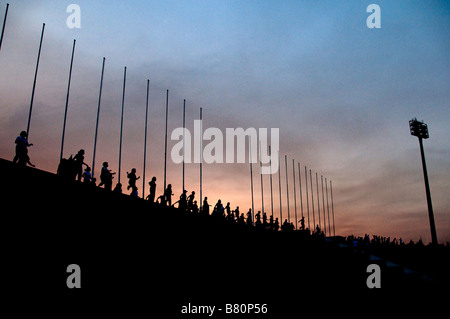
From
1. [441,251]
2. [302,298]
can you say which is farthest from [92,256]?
[441,251]

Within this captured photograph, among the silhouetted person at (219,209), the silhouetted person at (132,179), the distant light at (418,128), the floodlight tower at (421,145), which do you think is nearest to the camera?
the silhouetted person at (132,179)

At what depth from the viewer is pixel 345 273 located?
2227 centimetres

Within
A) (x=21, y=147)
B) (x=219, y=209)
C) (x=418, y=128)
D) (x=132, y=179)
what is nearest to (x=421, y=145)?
(x=418, y=128)

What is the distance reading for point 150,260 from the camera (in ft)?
50.2

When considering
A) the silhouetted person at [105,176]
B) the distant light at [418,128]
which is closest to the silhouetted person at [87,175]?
the silhouetted person at [105,176]

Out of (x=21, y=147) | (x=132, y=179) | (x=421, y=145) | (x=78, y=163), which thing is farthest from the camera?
(x=421, y=145)

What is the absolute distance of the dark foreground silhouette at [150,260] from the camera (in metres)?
11.0

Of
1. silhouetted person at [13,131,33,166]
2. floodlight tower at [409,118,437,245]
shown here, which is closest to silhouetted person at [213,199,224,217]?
silhouetted person at [13,131,33,166]

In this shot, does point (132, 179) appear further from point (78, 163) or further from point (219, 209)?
point (219, 209)

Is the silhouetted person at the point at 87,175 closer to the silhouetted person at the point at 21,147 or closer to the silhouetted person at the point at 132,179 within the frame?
the silhouetted person at the point at 132,179

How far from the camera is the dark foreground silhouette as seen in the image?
11016 mm

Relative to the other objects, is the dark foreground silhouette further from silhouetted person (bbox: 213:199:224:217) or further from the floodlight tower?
the floodlight tower
